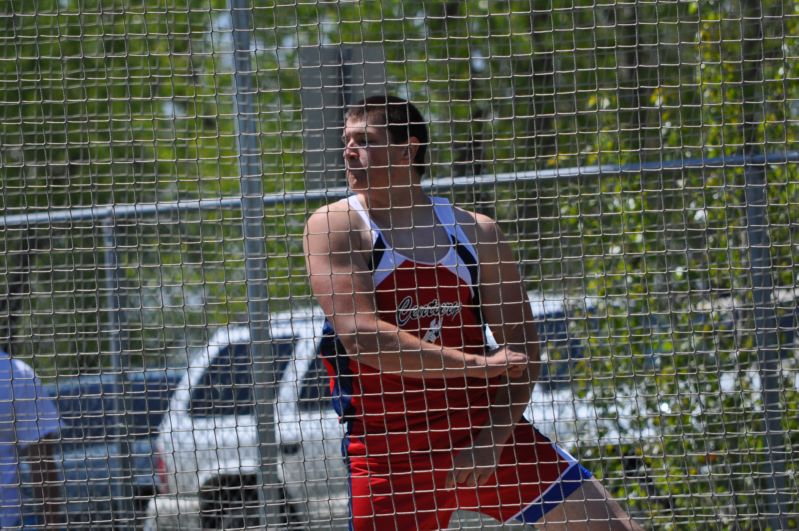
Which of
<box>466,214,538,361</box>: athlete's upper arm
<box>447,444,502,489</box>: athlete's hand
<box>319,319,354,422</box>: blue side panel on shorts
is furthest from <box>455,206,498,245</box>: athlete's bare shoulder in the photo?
<box>447,444,502,489</box>: athlete's hand

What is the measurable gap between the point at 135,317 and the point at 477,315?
2.96 metres

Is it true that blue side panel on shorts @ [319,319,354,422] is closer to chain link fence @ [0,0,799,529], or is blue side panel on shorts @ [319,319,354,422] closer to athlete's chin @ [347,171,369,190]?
chain link fence @ [0,0,799,529]

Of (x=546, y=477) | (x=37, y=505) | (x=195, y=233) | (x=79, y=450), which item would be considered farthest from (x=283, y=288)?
(x=546, y=477)

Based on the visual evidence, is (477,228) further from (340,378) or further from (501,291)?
(340,378)

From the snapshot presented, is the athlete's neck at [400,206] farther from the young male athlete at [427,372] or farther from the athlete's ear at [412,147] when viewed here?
the athlete's ear at [412,147]

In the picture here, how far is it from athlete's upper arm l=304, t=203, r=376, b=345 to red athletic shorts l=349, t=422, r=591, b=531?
0.50 metres

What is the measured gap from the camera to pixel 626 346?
468 cm

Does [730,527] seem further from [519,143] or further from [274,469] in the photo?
[519,143]

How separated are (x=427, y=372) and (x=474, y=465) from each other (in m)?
0.37

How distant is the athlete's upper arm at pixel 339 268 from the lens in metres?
3.05

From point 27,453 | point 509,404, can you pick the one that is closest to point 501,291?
point 509,404

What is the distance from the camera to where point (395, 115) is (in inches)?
129

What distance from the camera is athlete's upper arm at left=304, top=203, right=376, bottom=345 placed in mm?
3047

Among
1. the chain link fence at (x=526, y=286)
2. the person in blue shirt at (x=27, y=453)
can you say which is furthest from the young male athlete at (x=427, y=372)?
the person in blue shirt at (x=27, y=453)
